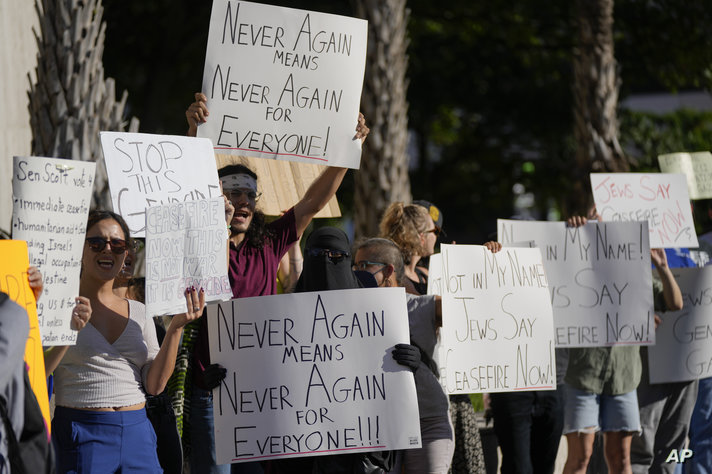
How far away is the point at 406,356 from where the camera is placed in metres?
4.13

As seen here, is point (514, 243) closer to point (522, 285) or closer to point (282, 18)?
point (522, 285)

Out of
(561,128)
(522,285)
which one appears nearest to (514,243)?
(522,285)

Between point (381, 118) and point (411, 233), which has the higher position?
point (381, 118)

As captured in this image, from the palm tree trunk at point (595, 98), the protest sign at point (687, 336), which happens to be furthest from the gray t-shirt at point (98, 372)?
the palm tree trunk at point (595, 98)

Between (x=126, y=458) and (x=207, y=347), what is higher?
(x=207, y=347)

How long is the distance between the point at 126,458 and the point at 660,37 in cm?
1246

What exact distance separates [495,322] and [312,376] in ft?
4.34

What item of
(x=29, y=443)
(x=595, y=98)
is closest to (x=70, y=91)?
(x=29, y=443)

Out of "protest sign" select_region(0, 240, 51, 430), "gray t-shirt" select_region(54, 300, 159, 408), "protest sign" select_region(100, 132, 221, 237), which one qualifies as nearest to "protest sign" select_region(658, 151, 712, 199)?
"protest sign" select_region(100, 132, 221, 237)

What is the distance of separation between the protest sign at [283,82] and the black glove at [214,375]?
102 centimetres

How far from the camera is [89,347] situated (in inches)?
152

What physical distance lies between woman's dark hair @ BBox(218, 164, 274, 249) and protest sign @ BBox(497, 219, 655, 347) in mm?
1716

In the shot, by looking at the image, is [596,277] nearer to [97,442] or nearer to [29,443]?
[97,442]

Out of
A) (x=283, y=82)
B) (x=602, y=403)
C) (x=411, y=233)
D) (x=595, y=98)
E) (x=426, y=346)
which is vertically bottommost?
(x=602, y=403)
